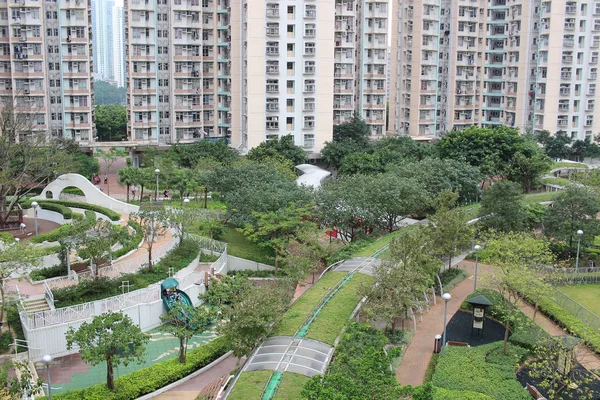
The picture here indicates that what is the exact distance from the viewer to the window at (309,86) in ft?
202

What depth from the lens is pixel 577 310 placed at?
32.3 metres

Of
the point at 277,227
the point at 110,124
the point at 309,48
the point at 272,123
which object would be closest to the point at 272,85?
the point at 272,123

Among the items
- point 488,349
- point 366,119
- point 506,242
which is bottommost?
point 488,349

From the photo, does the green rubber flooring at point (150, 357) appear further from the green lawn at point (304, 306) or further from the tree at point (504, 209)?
the tree at point (504, 209)

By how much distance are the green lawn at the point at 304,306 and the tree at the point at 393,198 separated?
7.38 metres

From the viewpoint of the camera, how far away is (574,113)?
69188mm

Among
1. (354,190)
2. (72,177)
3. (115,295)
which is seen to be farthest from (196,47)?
(115,295)

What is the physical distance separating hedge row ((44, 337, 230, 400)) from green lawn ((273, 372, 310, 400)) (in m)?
3.56

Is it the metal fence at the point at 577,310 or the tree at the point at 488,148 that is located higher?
the tree at the point at 488,148

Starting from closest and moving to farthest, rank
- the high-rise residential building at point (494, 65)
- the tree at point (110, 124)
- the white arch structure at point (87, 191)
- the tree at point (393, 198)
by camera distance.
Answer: the tree at point (393, 198), the white arch structure at point (87, 191), the high-rise residential building at point (494, 65), the tree at point (110, 124)

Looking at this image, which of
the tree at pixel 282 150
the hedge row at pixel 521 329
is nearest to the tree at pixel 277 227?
the hedge row at pixel 521 329

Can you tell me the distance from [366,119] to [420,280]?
4235cm

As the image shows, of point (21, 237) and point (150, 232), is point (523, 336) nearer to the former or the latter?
point (150, 232)

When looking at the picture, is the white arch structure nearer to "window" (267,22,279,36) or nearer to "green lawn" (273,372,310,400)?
"window" (267,22,279,36)
